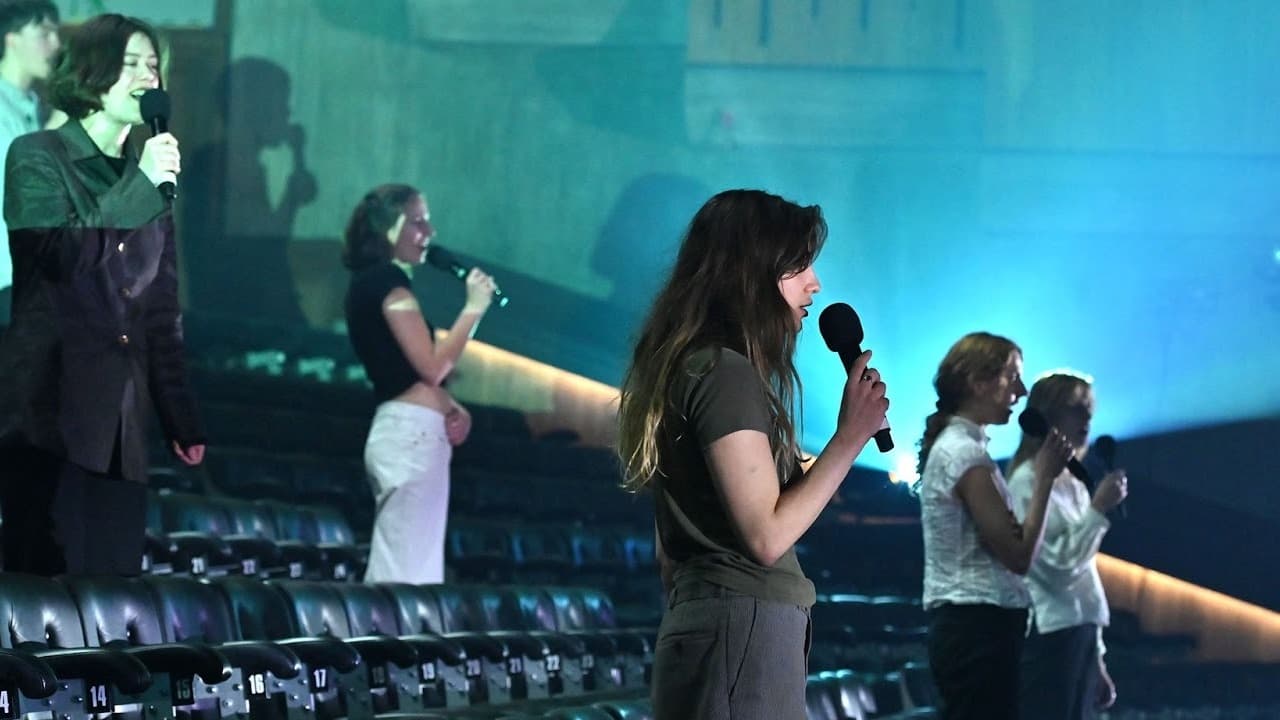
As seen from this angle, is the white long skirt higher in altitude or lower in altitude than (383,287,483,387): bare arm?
lower

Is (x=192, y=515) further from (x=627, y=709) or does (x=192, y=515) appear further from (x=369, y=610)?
(x=627, y=709)

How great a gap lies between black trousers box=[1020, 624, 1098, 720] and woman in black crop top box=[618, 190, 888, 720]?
1.81 m

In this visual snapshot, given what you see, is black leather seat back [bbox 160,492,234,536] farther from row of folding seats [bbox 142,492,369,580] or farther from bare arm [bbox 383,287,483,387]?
bare arm [bbox 383,287,483,387]

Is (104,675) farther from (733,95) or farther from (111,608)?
(733,95)

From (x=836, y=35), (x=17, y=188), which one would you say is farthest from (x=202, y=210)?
(x=17, y=188)

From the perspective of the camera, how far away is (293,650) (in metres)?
2.73

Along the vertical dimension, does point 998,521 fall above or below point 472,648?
above

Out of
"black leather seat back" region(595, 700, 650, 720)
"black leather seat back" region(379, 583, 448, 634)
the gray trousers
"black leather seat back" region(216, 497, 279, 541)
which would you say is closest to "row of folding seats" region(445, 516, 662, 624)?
"black leather seat back" region(216, 497, 279, 541)

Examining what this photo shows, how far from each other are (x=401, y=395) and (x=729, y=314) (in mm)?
2398

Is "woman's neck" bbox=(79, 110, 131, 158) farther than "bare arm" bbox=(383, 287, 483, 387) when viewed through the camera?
No

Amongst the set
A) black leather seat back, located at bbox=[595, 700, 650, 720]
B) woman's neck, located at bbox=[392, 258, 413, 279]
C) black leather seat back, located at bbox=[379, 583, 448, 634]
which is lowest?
black leather seat back, located at bbox=[595, 700, 650, 720]

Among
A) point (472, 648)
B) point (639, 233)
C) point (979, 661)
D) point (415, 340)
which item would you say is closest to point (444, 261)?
point (415, 340)

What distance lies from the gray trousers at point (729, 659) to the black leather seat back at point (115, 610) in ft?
4.07

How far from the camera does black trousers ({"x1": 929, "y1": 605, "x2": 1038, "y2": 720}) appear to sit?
2.91m
